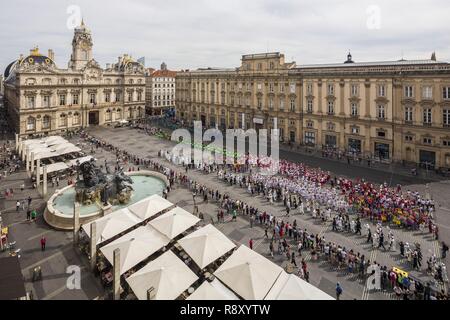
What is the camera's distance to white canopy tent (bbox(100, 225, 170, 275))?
67.6 ft

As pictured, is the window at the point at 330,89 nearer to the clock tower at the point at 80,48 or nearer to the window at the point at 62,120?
the window at the point at 62,120

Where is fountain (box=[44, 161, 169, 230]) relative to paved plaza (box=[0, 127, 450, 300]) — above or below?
above

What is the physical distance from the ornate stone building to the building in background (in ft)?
49.9

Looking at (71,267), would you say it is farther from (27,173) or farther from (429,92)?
(429,92)

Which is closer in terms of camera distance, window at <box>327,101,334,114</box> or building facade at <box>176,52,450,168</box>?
building facade at <box>176,52,450,168</box>

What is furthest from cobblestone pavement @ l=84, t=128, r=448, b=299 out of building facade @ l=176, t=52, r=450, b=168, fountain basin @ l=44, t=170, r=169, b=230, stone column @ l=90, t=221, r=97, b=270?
stone column @ l=90, t=221, r=97, b=270

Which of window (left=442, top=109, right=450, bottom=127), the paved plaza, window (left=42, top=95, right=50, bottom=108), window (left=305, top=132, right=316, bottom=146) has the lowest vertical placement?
the paved plaza

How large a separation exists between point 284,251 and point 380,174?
26.4 m

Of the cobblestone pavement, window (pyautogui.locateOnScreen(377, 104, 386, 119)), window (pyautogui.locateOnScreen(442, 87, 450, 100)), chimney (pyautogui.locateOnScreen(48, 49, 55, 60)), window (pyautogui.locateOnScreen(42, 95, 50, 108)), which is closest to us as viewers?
the cobblestone pavement

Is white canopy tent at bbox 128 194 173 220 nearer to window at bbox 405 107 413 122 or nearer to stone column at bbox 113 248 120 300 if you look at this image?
stone column at bbox 113 248 120 300

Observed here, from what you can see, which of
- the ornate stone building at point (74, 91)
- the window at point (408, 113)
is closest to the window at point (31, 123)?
the ornate stone building at point (74, 91)

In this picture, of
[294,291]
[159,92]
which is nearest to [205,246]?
[294,291]
